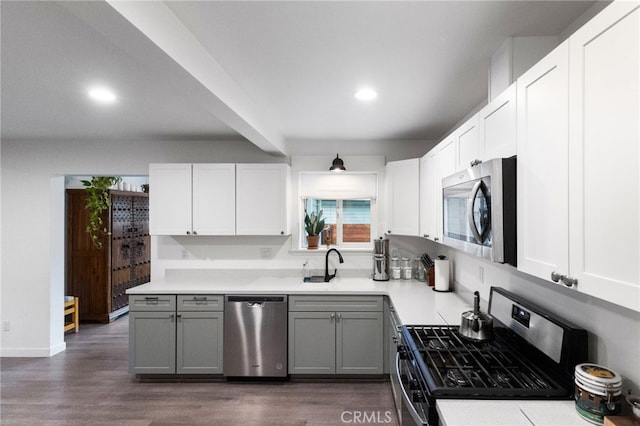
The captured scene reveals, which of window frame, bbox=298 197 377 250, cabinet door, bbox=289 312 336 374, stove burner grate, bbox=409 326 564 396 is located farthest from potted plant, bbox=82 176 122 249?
stove burner grate, bbox=409 326 564 396

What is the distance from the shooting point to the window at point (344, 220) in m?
3.98

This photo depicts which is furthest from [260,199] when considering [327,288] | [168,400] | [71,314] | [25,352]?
[71,314]

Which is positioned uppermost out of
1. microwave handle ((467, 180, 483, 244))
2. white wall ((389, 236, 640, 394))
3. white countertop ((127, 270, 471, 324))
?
microwave handle ((467, 180, 483, 244))

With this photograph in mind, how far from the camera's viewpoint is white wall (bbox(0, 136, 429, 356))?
12.6 feet

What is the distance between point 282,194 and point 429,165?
4.90 ft

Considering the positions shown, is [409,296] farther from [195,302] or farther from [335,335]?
[195,302]

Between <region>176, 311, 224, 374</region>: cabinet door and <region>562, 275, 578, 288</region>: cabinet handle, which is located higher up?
<region>562, 275, 578, 288</region>: cabinet handle

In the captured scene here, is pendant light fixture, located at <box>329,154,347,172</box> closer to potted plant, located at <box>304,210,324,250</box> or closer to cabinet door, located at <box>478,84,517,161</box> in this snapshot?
potted plant, located at <box>304,210,324,250</box>

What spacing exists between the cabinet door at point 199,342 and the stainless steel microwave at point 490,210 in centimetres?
236

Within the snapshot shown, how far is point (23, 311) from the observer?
3.87 meters

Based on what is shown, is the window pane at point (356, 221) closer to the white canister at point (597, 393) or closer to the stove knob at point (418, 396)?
the stove knob at point (418, 396)

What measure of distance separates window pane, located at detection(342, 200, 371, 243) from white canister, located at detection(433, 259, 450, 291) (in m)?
0.98

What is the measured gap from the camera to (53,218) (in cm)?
391

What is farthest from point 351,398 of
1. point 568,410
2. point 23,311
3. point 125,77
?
point 23,311
